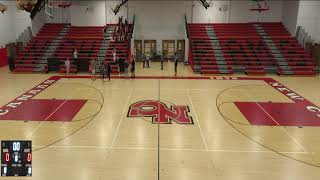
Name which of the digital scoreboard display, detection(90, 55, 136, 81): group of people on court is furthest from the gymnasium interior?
detection(90, 55, 136, 81): group of people on court

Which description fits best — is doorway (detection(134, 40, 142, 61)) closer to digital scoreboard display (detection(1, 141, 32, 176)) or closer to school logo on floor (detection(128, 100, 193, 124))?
school logo on floor (detection(128, 100, 193, 124))

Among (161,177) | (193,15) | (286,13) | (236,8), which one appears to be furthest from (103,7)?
(161,177)

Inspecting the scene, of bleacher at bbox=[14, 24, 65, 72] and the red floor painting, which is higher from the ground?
bleacher at bbox=[14, 24, 65, 72]

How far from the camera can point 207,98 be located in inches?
612

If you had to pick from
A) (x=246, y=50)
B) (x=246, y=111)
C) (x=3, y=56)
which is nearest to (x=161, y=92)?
(x=246, y=111)

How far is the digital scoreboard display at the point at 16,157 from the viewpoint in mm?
5543

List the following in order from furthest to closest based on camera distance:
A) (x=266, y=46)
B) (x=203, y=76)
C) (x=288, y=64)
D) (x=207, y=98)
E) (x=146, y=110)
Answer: (x=266, y=46)
(x=288, y=64)
(x=203, y=76)
(x=207, y=98)
(x=146, y=110)

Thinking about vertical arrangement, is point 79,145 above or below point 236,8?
below

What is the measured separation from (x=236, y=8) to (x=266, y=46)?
4946 millimetres

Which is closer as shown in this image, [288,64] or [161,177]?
[161,177]

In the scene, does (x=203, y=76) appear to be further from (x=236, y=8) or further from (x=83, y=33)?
(x=83, y=33)

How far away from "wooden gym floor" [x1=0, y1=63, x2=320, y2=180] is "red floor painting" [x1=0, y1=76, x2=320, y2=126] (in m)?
0.04

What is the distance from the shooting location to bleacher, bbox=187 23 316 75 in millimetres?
22828

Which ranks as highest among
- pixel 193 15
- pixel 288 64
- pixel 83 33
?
pixel 193 15
